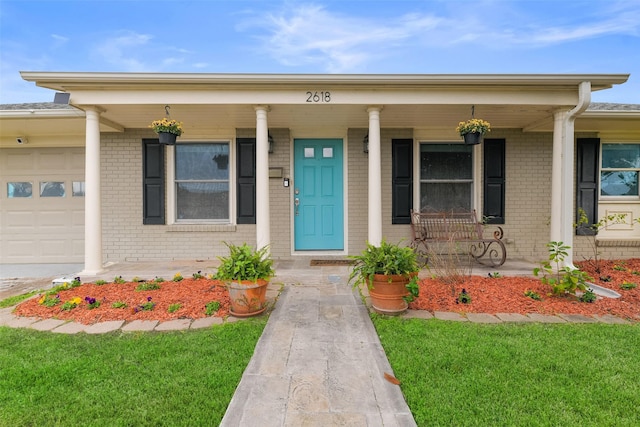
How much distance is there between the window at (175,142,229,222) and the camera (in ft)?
19.4

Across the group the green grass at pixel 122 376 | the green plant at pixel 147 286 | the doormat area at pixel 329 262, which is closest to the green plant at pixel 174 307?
the green grass at pixel 122 376

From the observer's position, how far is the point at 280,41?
9.84 metres

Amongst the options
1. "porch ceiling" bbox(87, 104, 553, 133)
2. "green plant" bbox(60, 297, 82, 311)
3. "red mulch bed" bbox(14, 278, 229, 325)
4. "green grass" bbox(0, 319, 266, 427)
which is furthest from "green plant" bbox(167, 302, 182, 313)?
"porch ceiling" bbox(87, 104, 553, 133)

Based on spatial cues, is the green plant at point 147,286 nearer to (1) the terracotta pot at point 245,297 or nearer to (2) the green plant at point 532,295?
(1) the terracotta pot at point 245,297

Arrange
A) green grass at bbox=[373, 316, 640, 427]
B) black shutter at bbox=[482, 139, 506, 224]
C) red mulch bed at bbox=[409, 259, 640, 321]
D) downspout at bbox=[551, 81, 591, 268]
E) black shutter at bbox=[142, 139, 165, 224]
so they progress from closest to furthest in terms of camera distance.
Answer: green grass at bbox=[373, 316, 640, 427] → red mulch bed at bbox=[409, 259, 640, 321] → downspout at bbox=[551, 81, 591, 268] → black shutter at bbox=[142, 139, 165, 224] → black shutter at bbox=[482, 139, 506, 224]

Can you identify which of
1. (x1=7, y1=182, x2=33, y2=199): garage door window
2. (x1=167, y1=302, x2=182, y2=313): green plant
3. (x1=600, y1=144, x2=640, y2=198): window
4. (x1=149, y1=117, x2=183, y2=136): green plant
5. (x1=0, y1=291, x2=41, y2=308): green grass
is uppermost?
(x1=149, y1=117, x2=183, y2=136): green plant

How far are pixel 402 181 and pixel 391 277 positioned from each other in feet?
10.3

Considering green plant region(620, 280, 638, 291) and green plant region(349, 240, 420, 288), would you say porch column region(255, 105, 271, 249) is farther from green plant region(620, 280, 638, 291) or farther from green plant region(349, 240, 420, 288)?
green plant region(620, 280, 638, 291)

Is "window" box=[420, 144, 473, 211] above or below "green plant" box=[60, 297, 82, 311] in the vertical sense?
above

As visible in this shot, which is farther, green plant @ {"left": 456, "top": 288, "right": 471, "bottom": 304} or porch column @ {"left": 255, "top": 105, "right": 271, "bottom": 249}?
porch column @ {"left": 255, "top": 105, "right": 271, "bottom": 249}

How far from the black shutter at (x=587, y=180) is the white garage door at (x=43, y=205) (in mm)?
9221

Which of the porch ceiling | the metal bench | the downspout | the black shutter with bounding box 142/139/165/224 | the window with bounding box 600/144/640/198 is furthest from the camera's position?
the window with bounding box 600/144/640/198

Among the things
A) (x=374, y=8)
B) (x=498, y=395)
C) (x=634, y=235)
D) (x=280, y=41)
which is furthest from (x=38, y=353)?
(x=280, y=41)

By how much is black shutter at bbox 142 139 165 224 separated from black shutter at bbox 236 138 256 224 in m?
1.38
